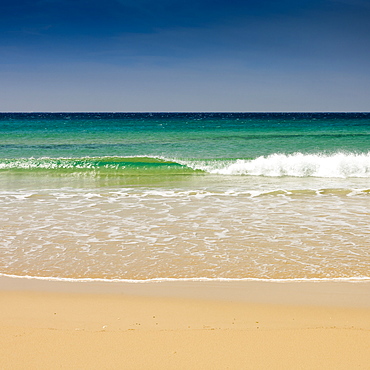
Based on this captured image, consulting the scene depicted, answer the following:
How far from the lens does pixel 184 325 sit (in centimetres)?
421

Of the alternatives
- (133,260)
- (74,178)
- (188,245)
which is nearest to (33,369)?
(133,260)

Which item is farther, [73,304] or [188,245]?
[188,245]

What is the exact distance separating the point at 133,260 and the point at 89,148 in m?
23.7

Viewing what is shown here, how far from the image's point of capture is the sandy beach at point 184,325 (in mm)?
3545

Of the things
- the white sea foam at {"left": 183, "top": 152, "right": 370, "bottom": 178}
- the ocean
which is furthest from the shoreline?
the white sea foam at {"left": 183, "top": 152, "right": 370, "bottom": 178}

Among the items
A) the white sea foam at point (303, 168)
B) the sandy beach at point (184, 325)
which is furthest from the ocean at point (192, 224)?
the sandy beach at point (184, 325)

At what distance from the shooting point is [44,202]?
10.6m

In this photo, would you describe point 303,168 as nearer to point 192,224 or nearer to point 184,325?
point 192,224

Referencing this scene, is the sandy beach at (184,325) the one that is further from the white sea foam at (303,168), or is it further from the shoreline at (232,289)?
the white sea foam at (303,168)

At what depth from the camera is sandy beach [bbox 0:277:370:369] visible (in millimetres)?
3545

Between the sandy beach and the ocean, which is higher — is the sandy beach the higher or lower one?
the lower one

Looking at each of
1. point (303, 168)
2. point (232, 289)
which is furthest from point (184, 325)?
point (303, 168)

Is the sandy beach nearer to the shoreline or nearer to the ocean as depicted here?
the shoreline

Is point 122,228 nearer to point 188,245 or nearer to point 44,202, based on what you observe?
point 188,245
